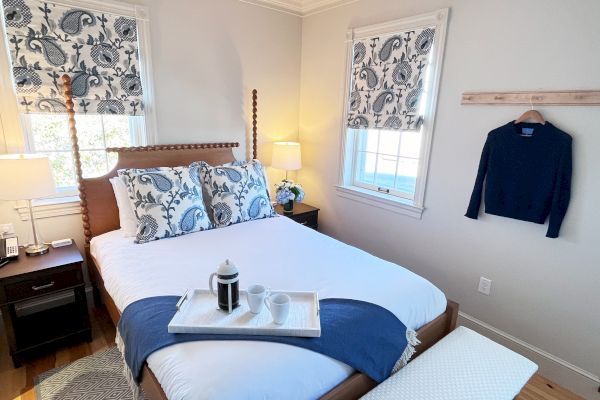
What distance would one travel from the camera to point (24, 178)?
75.3 inches

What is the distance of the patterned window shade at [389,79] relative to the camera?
2.47 meters

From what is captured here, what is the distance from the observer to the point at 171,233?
7.27ft

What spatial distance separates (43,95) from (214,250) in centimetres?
156

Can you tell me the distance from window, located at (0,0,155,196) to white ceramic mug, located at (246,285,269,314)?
1.89 meters

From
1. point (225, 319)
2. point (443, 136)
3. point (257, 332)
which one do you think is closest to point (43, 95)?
point (225, 319)

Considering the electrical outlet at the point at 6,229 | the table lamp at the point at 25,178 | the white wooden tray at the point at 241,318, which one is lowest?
the white wooden tray at the point at 241,318

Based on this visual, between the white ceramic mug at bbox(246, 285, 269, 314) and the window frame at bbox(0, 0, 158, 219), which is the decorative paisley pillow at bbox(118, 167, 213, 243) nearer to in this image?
the window frame at bbox(0, 0, 158, 219)

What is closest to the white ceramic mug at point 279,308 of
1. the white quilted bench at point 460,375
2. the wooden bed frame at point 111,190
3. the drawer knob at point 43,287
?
the white quilted bench at point 460,375

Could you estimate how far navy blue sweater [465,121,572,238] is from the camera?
6.12 ft

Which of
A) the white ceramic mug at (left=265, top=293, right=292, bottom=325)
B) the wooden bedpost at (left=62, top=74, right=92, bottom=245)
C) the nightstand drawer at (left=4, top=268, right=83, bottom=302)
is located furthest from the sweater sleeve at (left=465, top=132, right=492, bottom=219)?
the wooden bedpost at (left=62, top=74, right=92, bottom=245)

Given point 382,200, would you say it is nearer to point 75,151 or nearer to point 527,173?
point 527,173

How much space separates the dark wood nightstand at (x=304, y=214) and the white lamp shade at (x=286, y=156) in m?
0.41

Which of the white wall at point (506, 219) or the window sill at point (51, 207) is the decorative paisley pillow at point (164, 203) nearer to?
the window sill at point (51, 207)

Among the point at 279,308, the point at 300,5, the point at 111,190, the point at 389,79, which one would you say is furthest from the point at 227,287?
the point at 300,5
